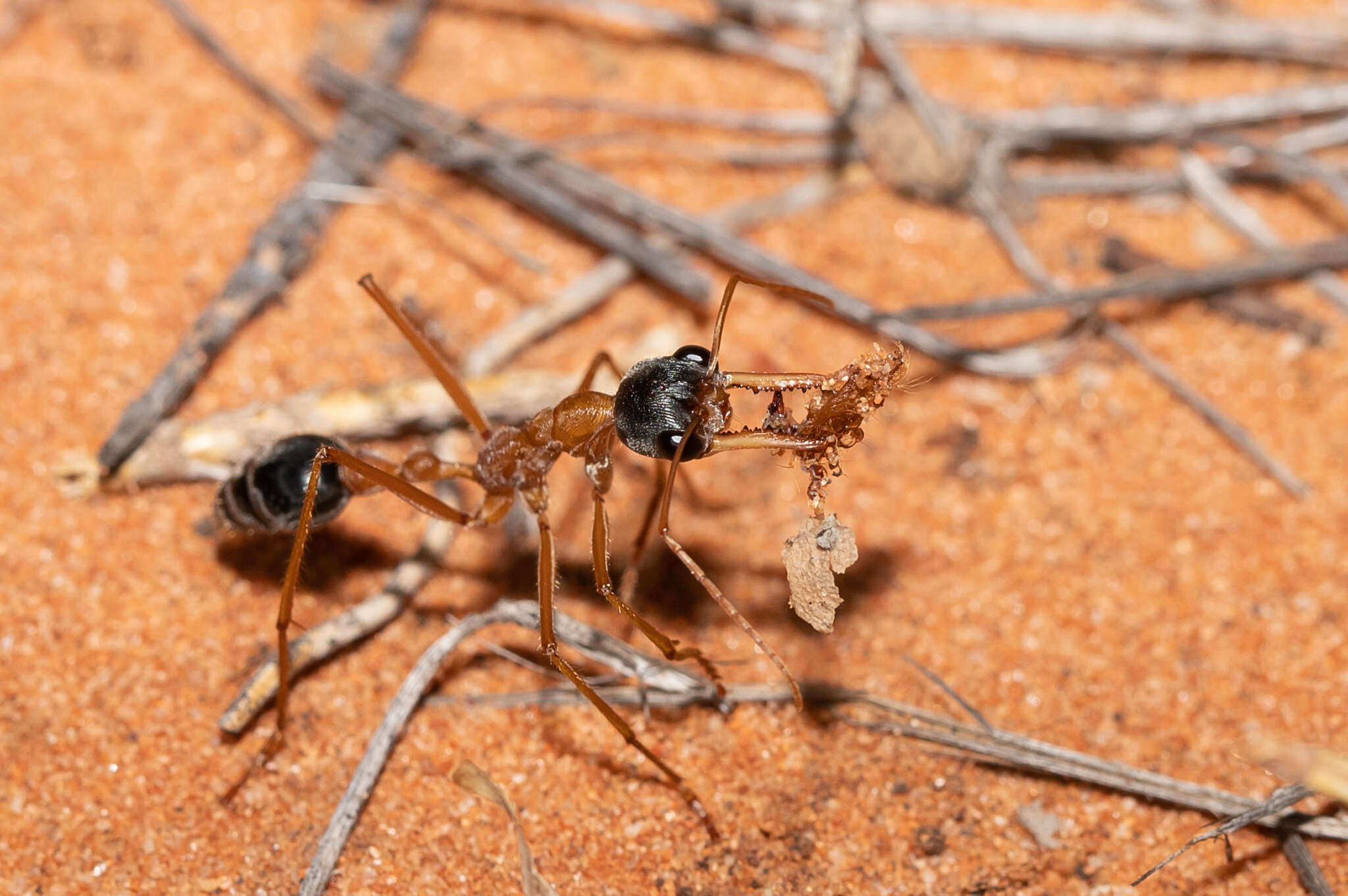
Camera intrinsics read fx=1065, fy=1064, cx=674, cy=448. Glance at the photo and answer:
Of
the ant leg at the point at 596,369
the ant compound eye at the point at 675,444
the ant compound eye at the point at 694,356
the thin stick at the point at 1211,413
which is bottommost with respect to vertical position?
the ant compound eye at the point at 675,444

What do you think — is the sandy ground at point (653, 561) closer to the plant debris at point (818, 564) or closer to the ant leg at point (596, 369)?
the ant leg at point (596, 369)

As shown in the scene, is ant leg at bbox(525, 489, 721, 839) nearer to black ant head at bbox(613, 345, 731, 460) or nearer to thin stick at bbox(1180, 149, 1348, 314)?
black ant head at bbox(613, 345, 731, 460)

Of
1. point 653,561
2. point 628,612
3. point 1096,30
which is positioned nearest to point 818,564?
point 628,612

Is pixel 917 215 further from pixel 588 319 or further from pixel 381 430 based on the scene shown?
pixel 381 430

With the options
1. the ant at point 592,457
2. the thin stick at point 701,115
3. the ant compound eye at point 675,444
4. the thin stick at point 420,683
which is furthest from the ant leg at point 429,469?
the thin stick at point 701,115

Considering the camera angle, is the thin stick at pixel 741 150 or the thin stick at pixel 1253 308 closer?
the thin stick at pixel 1253 308

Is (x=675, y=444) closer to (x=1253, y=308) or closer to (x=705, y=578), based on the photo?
(x=705, y=578)

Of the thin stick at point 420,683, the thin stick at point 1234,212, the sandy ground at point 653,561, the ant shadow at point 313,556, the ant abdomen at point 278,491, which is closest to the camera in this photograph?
the thin stick at point 420,683
